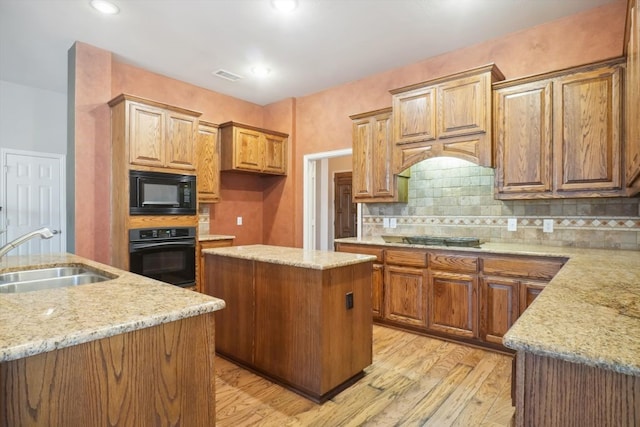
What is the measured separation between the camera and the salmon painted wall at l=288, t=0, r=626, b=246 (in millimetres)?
2938

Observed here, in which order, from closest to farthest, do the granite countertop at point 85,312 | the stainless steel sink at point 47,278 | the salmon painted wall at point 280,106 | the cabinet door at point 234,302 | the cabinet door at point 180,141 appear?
the granite countertop at point 85,312
the stainless steel sink at point 47,278
the cabinet door at point 234,302
the salmon painted wall at point 280,106
the cabinet door at point 180,141

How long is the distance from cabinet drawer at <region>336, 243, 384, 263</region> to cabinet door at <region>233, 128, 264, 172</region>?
182 cm

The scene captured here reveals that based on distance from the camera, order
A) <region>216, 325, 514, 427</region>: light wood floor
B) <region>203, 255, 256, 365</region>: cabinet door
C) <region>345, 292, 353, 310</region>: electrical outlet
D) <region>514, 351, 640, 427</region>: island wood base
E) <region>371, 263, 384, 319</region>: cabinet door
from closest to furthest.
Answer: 1. <region>514, 351, 640, 427</region>: island wood base
2. <region>216, 325, 514, 427</region>: light wood floor
3. <region>345, 292, 353, 310</region>: electrical outlet
4. <region>203, 255, 256, 365</region>: cabinet door
5. <region>371, 263, 384, 319</region>: cabinet door

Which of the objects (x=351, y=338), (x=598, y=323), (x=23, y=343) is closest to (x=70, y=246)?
(x=351, y=338)

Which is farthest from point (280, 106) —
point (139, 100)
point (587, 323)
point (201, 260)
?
point (587, 323)

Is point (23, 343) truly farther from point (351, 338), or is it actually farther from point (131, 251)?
point (131, 251)

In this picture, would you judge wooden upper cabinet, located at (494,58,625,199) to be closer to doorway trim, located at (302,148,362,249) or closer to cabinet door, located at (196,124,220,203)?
doorway trim, located at (302,148,362,249)

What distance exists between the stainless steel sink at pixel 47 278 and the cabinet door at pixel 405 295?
2534mm

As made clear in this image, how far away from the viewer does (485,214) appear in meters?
3.53

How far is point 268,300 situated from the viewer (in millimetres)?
2453

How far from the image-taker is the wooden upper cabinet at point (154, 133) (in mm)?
3486

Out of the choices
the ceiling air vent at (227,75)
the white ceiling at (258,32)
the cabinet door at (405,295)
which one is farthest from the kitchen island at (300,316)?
the ceiling air vent at (227,75)

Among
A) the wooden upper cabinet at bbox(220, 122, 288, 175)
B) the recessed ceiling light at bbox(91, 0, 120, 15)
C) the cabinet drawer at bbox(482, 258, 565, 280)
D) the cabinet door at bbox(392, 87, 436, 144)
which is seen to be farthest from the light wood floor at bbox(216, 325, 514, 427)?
the recessed ceiling light at bbox(91, 0, 120, 15)

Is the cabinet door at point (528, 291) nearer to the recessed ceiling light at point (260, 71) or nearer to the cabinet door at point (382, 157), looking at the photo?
the cabinet door at point (382, 157)
